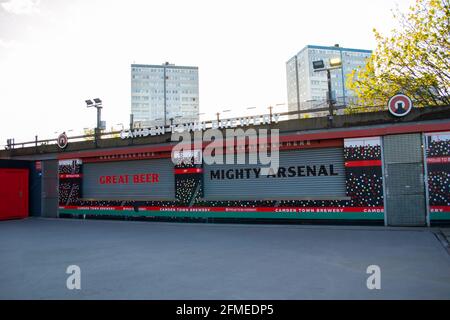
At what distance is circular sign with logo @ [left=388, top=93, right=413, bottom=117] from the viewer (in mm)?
12565

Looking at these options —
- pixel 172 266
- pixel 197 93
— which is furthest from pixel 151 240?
pixel 197 93

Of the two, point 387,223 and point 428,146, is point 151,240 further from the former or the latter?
point 428,146

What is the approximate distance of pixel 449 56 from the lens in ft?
63.3

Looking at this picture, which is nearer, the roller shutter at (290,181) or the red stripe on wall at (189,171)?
the roller shutter at (290,181)

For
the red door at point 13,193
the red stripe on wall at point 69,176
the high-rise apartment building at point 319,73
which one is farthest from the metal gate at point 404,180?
the high-rise apartment building at point 319,73

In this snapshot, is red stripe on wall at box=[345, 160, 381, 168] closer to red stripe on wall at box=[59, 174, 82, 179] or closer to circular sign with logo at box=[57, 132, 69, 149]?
red stripe on wall at box=[59, 174, 82, 179]

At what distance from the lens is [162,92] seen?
12019cm

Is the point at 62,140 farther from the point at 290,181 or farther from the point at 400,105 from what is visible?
the point at 400,105

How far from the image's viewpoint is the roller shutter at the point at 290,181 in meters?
13.9

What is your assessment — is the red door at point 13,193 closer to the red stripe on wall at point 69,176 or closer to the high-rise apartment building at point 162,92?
the red stripe on wall at point 69,176

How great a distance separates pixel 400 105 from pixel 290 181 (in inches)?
205

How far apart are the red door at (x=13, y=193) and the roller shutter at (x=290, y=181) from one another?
1229 centimetres

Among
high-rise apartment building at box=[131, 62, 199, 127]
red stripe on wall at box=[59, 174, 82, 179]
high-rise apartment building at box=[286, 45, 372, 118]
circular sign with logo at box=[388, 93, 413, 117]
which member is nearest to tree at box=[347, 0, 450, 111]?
circular sign with logo at box=[388, 93, 413, 117]

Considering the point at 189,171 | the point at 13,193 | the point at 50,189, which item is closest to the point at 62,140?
the point at 50,189
